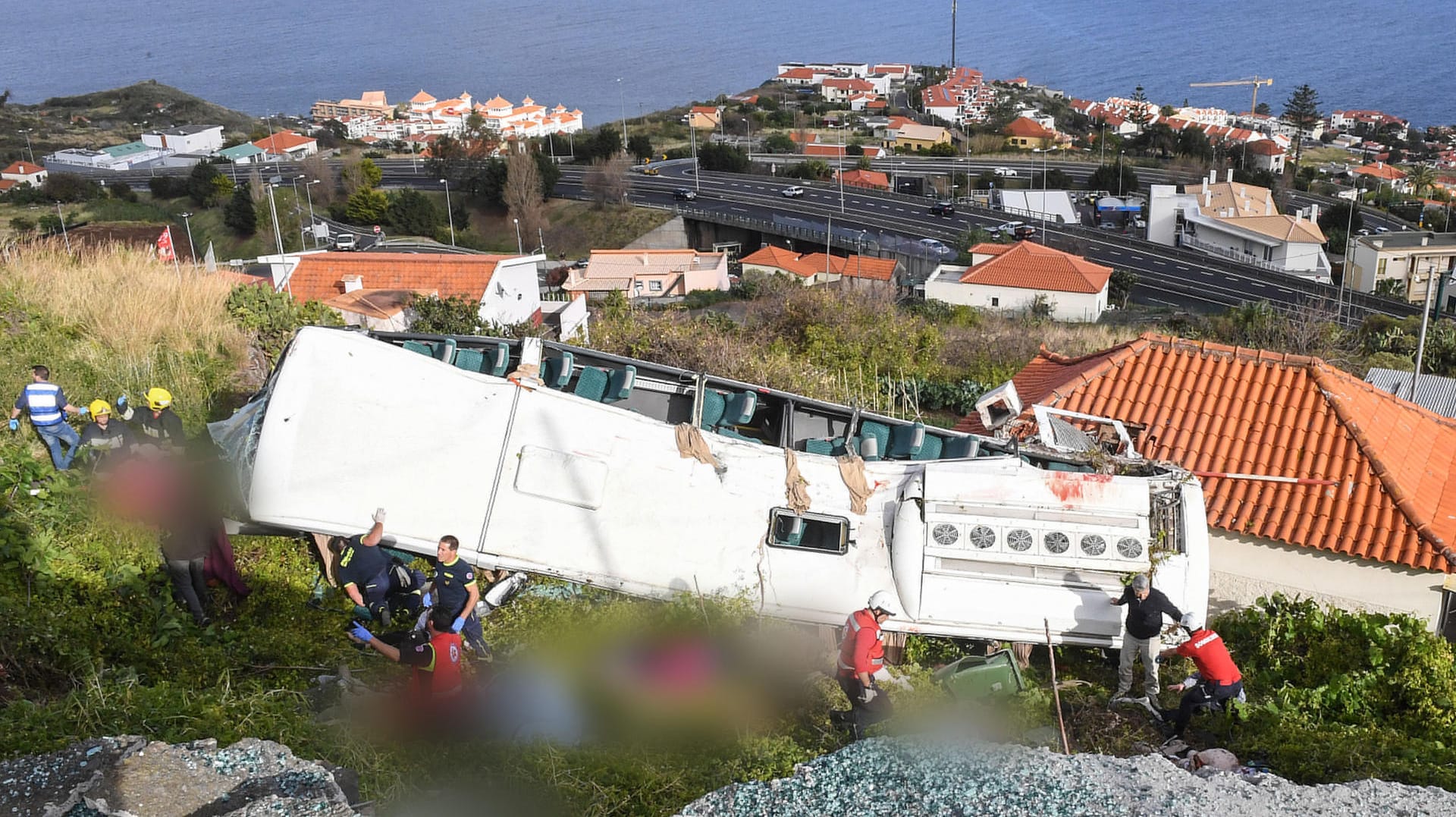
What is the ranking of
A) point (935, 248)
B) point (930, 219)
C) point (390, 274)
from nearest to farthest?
point (390, 274), point (935, 248), point (930, 219)

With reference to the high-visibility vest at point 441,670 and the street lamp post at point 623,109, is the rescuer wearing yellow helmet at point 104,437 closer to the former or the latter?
the high-visibility vest at point 441,670

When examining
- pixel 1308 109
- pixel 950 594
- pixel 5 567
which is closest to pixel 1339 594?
pixel 950 594

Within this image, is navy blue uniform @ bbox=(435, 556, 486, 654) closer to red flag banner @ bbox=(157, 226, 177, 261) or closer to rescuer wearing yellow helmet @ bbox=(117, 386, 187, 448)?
rescuer wearing yellow helmet @ bbox=(117, 386, 187, 448)

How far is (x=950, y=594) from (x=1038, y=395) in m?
5.78

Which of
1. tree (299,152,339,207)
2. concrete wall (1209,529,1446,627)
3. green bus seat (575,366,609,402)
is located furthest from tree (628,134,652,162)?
concrete wall (1209,529,1446,627)

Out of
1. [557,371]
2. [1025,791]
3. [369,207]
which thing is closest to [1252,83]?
[369,207]

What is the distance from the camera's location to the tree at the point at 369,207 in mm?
71250

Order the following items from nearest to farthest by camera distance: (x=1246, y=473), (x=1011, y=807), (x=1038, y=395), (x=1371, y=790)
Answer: (x=1011, y=807) → (x=1371, y=790) → (x=1246, y=473) → (x=1038, y=395)

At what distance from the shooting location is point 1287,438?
36.5 ft

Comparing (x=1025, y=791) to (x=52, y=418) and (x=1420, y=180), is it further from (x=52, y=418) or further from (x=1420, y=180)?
(x=1420, y=180)

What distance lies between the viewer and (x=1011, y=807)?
4.92 meters

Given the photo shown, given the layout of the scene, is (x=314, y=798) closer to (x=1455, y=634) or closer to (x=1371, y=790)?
(x=1371, y=790)

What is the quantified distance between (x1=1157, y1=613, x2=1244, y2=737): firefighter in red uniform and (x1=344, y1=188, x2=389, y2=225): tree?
236 feet

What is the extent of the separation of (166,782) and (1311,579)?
9967 millimetres
